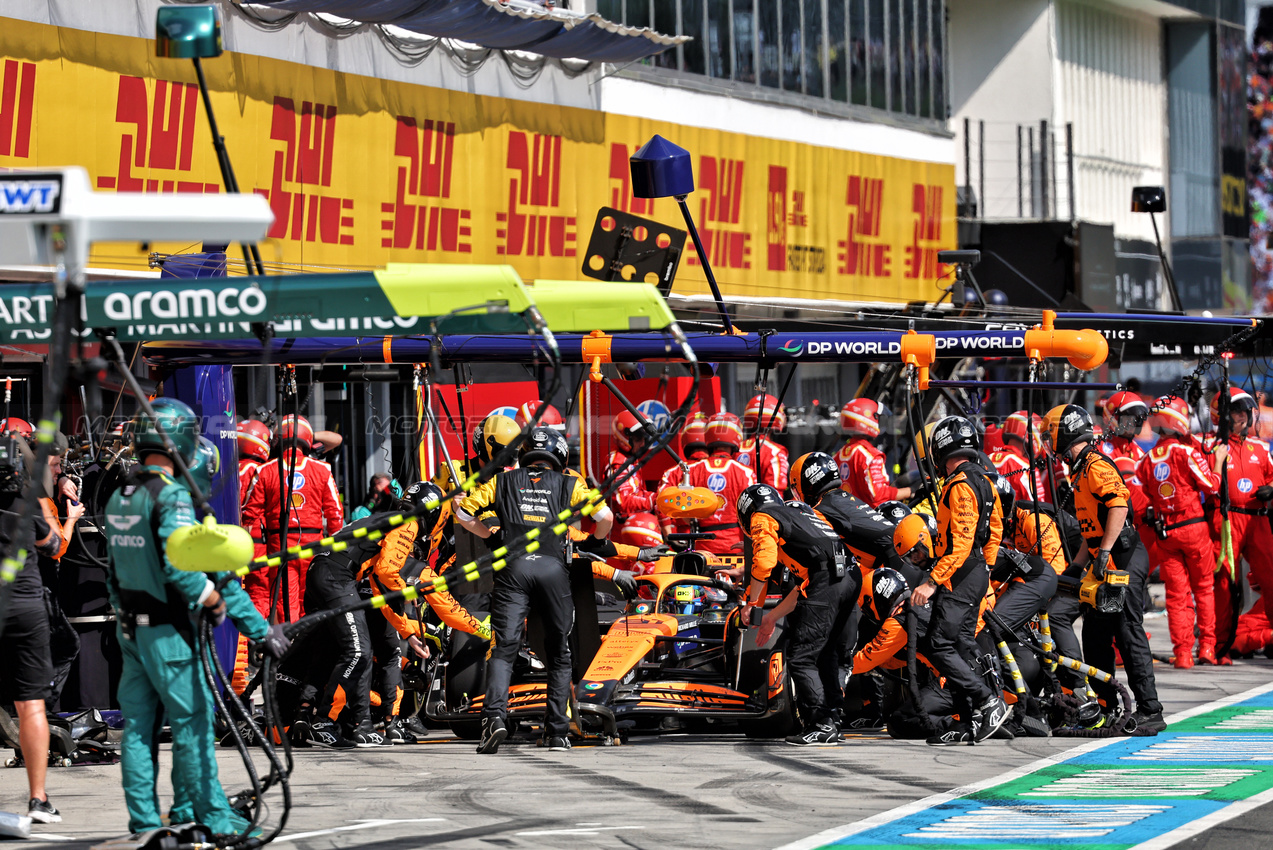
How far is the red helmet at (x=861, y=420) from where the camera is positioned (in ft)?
48.8

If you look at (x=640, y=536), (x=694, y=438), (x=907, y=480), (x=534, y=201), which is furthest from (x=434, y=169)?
(x=640, y=536)

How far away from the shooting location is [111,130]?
14.6 metres

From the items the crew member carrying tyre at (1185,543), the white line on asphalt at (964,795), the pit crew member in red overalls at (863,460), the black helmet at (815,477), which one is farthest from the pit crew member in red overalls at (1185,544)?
the black helmet at (815,477)

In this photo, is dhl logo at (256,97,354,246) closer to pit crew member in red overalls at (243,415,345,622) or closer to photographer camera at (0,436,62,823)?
pit crew member in red overalls at (243,415,345,622)

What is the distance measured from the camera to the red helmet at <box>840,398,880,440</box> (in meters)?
14.9

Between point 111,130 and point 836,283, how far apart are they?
11.9m

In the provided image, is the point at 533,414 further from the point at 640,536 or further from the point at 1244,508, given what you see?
the point at 1244,508

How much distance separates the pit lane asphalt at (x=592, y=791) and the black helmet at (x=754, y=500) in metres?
1.30

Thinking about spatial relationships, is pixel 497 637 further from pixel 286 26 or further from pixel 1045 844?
pixel 286 26

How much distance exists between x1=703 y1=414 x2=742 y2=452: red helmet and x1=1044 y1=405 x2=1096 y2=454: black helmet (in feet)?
8.62

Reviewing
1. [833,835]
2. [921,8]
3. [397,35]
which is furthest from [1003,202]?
[833,835]

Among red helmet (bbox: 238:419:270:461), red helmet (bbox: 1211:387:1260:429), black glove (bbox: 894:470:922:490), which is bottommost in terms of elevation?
black glove (bbox: 894:470:922:490)

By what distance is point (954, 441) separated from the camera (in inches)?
416

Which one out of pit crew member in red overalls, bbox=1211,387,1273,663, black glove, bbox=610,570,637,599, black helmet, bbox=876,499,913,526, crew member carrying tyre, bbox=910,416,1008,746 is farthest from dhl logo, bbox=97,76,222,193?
pit crew member in red overalls, bbox=1211,387,1273,663
